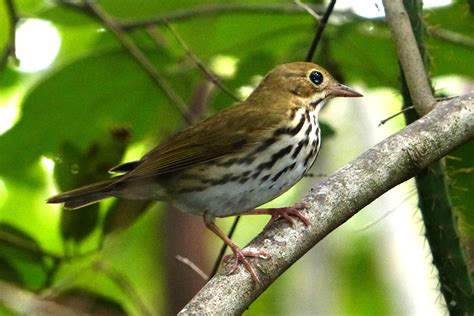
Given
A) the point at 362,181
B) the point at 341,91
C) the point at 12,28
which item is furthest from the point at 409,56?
the point at 12,28

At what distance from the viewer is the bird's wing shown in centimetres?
420

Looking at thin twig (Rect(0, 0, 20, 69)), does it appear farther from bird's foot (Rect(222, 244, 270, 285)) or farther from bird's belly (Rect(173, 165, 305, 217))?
bird's foot (Rect(222, 244, 270, 285))

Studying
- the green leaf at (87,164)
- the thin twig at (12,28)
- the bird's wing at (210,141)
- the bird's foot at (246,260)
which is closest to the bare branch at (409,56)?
the bird's wing at (210,141)

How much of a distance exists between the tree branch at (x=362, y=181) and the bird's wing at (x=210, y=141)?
1081 mm

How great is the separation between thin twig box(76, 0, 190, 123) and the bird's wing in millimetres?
159

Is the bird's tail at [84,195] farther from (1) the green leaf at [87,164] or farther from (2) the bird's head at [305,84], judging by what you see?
(2) the bird's head at [305,84]

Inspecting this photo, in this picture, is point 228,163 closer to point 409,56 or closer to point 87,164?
point 87,164

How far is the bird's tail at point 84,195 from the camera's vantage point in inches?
151

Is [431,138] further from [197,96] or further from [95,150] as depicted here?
[197,96]

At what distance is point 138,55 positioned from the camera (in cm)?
446

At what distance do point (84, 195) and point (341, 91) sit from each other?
1.32 meters

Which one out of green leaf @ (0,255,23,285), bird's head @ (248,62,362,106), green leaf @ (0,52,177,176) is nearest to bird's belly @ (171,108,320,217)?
bird's head @ (248,62,362,106)

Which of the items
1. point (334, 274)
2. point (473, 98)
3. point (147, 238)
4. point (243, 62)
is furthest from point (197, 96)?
point (473, 98)

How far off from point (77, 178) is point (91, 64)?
0.83m
